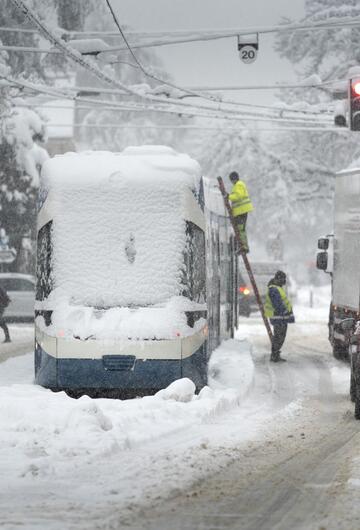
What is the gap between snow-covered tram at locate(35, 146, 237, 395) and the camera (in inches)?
Result: 635

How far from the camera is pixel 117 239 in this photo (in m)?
16.6

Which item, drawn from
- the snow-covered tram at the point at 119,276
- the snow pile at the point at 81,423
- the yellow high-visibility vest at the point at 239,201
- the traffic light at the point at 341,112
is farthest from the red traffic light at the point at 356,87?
the snow pile at the point at 81,423

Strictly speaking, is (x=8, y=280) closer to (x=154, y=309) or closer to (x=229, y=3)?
(x=229, y=3)

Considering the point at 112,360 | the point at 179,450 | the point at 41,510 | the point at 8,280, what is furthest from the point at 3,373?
the point at 8,280

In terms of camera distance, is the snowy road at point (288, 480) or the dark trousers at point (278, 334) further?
the dark trousers at point (278, 334)

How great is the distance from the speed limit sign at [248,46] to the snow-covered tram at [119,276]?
7.73 m

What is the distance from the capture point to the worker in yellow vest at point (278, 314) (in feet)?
81.5

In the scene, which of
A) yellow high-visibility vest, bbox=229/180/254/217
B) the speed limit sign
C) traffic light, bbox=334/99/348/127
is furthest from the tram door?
the speed limit sign

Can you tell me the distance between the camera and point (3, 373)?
2020 centimetres

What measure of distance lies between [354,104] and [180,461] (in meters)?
10.6

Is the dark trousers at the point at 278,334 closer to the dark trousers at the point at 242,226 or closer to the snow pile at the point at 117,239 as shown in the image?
the dark trousers at the point at 242,226

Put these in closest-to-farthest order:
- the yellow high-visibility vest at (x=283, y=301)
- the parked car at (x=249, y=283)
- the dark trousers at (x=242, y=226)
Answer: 1. the yellow high-visibility vest at (x=283, y=301)
2. the dark trousers at (x=242, y=226)
3. the parked car at (x=249, y=283)

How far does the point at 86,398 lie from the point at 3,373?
5.82 metres

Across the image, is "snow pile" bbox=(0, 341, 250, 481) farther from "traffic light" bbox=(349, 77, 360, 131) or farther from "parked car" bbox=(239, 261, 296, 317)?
"parked car" bbox=(239, 261, 296, 317)
